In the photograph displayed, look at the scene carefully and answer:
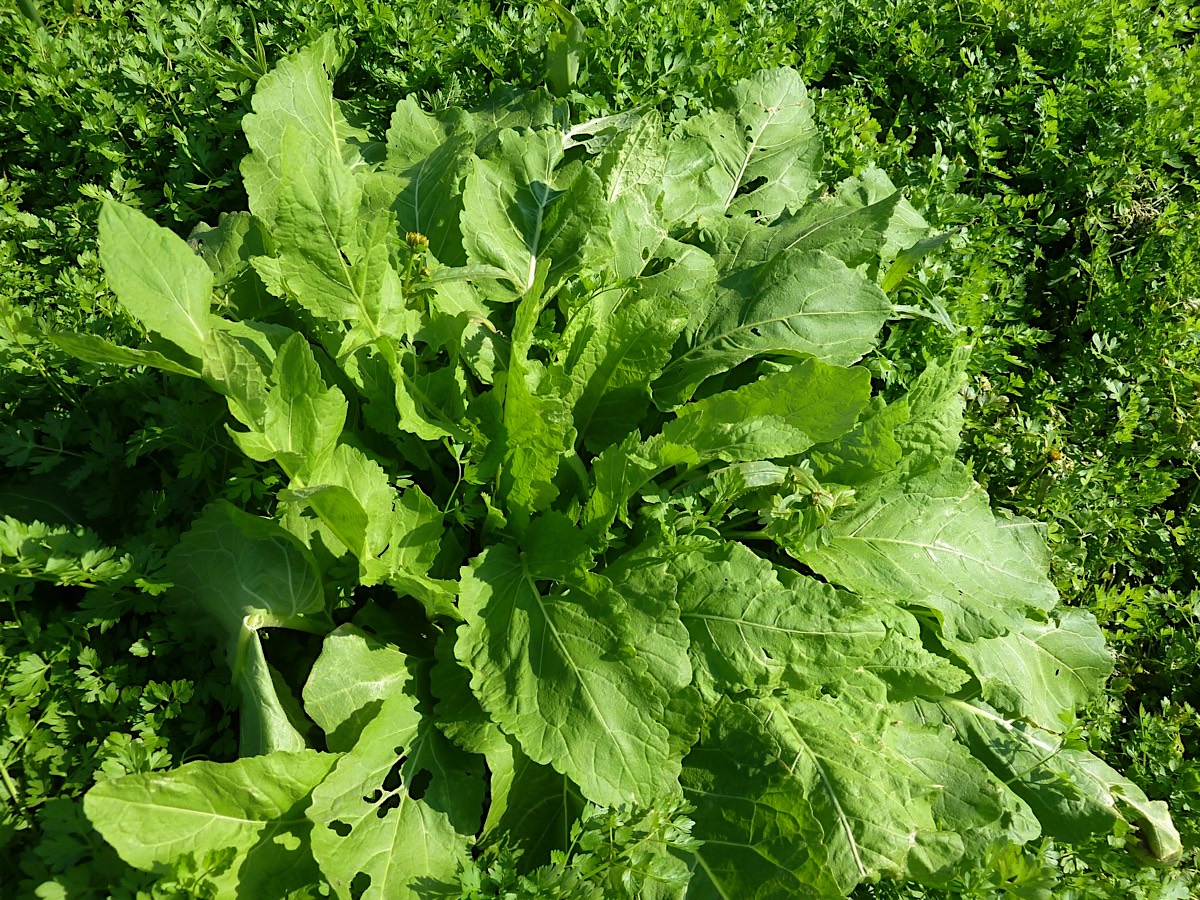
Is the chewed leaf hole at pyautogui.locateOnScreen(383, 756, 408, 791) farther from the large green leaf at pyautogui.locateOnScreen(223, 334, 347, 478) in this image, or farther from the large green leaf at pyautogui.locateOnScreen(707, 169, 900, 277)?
the large green leaf at pyautogui.locateOnScreen(707, 169, 900, 277)

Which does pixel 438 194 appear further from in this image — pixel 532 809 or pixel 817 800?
pixel 817 800

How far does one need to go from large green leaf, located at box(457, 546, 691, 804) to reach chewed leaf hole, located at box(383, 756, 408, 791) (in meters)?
0.35

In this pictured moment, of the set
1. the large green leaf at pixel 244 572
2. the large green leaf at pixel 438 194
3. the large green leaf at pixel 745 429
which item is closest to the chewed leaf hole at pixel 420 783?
the large green leaf at pixel 244 572

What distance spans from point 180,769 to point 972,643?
2231mm

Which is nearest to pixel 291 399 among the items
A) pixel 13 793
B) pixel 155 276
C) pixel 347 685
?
pixel 155 276

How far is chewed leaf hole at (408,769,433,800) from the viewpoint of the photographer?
2.43 metres

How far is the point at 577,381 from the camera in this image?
8.93 feet

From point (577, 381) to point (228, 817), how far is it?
146 centimetres

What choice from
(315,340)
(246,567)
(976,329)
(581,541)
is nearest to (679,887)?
(581,541)

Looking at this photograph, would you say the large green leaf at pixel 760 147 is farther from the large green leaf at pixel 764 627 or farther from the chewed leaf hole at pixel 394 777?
the chewed leaf hole at pixel 394 777

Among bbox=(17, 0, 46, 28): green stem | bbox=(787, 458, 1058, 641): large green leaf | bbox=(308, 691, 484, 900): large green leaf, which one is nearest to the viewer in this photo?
bbox=(308, 691, 484, 900): large green leaf

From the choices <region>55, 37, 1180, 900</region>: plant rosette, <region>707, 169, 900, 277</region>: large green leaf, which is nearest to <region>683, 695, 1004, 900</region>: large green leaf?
<region>55, 37, 1180, 900</region>: plant rosette

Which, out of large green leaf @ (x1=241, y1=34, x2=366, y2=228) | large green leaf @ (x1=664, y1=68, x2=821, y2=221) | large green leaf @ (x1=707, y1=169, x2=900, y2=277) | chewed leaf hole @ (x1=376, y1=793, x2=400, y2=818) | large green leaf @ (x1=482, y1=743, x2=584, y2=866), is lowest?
large green leaf @ (x1=482, y1=743, x2=584, y2=866)

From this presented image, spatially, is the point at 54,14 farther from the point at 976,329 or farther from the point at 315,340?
the point at 976,329
